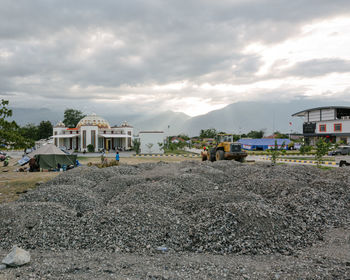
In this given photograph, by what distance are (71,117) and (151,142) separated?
44483 millimetres

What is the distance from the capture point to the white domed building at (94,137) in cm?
4566

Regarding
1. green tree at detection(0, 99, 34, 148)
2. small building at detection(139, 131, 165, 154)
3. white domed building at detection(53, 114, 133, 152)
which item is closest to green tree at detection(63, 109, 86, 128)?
white domed building at detection(53, 114, 133, 152)

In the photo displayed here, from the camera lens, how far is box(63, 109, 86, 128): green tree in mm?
76312

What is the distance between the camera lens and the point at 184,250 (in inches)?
229

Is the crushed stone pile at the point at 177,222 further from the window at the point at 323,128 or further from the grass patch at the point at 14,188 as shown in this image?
the window at the point at 323,128

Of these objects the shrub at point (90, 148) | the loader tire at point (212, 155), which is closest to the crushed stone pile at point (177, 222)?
the loader tire at point (212, 155)

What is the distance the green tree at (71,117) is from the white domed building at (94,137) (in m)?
26.8

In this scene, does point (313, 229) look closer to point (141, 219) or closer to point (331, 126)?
point (141, 219)

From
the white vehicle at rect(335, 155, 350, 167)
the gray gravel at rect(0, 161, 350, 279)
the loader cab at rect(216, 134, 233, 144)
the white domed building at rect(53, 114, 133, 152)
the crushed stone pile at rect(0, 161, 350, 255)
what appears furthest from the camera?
the white domed building at rect(53, 114, 133, 152)

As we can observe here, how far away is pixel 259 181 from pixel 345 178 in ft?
11.1

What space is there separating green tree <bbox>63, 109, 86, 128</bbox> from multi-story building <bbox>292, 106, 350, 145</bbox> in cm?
5722

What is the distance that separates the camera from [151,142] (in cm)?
4081

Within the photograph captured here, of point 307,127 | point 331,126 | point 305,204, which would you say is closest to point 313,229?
point 305,204

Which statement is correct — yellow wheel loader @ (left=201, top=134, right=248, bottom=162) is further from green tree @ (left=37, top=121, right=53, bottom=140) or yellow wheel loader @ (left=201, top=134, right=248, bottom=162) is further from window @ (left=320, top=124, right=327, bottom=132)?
green tree @ (left=37, top=121, right=53, bottom=140)
